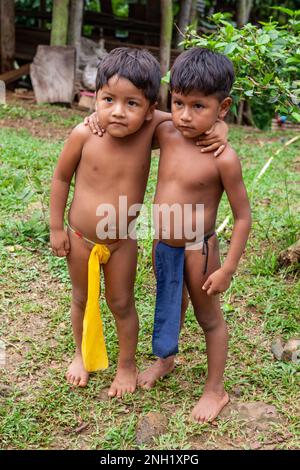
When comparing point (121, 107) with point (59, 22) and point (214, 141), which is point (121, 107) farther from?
point (59, 22)

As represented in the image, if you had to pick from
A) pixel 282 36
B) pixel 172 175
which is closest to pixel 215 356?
pixel 172 175

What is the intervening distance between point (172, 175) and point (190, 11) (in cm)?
776

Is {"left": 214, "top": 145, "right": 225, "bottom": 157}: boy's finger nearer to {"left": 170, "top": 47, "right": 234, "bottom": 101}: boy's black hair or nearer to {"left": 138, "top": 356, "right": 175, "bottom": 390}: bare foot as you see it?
{"left": 170, "top": 47, "right": 234, "bottom": 101}: boy's black hair

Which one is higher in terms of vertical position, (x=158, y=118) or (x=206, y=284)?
(x=158, y=118)

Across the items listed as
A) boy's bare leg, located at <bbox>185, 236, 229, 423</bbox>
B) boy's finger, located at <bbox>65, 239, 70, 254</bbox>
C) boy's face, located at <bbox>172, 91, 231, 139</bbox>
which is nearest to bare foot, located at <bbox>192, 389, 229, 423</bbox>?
boy's bare leg, located at <bbox>185, 236, 229, 423</bbox>

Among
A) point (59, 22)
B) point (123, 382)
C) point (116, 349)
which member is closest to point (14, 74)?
point (59, 22)

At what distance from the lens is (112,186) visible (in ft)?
8.13

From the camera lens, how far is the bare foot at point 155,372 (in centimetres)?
284

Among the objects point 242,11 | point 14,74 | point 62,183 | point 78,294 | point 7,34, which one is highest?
point 62,183

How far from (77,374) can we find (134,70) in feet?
4.68

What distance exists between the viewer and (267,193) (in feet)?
17.5

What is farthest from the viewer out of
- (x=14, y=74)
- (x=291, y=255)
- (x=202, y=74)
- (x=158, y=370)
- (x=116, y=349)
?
(x=14, y=74)

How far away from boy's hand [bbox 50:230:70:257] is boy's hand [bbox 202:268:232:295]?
646mm

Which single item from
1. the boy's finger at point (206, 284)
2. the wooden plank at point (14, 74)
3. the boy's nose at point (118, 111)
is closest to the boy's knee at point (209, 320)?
the boy's finger at point (206, 284)
